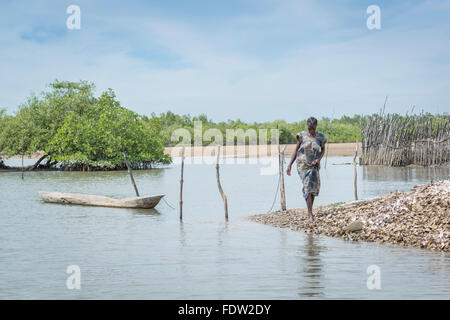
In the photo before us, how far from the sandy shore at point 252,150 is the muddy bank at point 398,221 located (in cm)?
4237

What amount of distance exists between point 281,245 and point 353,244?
3.92ft

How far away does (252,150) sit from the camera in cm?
5684

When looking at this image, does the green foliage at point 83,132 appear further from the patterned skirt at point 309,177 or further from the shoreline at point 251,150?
the patterned skirt at point 309,177

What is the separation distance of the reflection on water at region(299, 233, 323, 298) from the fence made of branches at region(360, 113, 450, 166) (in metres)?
19.5

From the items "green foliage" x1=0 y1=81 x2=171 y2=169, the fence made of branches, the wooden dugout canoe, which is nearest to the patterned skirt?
the wooden dugout canoe

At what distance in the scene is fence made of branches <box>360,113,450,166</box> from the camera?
25781 millimetres

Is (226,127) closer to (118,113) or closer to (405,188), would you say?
(118,113)

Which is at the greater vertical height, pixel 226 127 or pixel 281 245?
pixel 226 127

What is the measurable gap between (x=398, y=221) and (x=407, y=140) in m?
19.9

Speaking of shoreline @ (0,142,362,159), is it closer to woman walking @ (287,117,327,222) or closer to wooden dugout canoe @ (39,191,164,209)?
wooden dugout canoe @ (39,191,164,209)

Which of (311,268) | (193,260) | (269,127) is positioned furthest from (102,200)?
(269,127)

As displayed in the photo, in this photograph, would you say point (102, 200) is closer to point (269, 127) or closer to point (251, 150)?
point (251, 150)

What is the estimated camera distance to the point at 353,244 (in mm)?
7980
